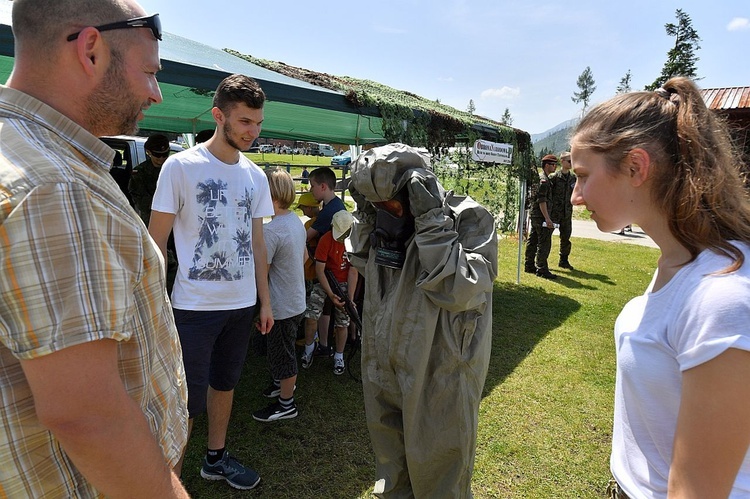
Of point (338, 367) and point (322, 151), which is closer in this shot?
point (338, 367)

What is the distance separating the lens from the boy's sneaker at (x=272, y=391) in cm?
367

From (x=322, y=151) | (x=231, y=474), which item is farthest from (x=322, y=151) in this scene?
(x=231, y=474)

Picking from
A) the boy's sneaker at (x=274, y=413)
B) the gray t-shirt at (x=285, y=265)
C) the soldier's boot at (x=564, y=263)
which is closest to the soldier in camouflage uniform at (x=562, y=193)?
the soldier's boot at (x=564, y=263)

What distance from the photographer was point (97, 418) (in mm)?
745

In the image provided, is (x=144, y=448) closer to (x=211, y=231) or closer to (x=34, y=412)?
(x=34, y=412)

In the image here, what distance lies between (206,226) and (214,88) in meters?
1.69

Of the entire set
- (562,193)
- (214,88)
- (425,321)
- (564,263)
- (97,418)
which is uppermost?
(214,88)

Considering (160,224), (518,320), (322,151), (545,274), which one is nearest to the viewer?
(160,224)

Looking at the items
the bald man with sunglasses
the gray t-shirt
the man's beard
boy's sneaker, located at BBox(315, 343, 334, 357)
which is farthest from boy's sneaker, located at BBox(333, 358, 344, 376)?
the man's beard

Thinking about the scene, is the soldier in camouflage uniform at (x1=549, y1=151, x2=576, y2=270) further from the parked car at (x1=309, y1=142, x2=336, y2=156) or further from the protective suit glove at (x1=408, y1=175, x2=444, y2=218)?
the parked car at (x1=309, y1=142, x2=336, y2=156)

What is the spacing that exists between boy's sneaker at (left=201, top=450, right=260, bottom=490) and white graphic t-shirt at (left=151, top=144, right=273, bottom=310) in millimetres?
1118

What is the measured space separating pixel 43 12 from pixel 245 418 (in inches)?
127

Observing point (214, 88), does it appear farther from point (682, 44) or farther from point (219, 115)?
point (682, 44)

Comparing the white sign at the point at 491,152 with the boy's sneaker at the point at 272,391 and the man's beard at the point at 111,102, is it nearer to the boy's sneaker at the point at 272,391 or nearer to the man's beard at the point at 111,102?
the boy's sneaker at the point at 272,391
